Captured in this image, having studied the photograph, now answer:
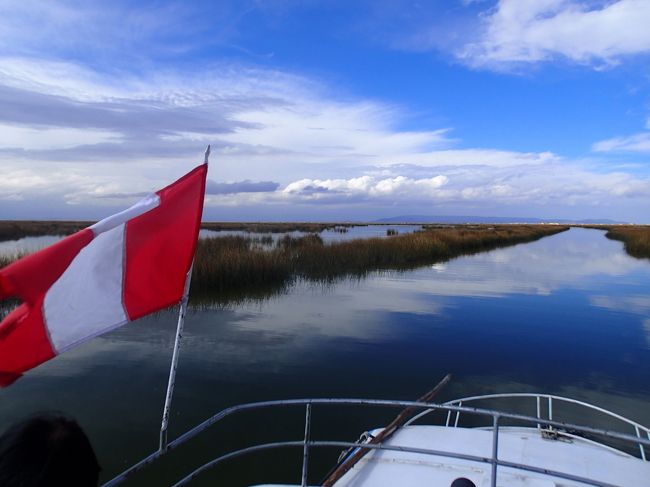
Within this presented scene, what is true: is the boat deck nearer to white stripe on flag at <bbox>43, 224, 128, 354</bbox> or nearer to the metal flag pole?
the metal flag pole

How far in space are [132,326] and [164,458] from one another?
7.26 meters

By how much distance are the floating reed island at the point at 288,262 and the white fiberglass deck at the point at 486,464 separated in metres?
12.8

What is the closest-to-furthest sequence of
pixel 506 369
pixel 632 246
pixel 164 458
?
pixel 164 458 < pixel 506 369 < pixel 632 246

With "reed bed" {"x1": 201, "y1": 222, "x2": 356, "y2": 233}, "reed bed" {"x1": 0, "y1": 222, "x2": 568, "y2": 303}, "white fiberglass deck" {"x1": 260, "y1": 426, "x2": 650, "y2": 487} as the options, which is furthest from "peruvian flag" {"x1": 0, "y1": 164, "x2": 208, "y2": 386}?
"reed bed" {"x1": 201, "y1": 222, "x2": 356, "y2": 233}

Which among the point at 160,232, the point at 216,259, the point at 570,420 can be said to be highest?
the point at 160,232

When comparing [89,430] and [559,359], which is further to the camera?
[559,359]

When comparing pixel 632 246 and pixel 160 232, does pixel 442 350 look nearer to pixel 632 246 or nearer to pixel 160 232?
pixel 160 232

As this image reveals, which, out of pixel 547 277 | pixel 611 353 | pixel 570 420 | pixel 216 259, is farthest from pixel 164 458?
pixel 547 277

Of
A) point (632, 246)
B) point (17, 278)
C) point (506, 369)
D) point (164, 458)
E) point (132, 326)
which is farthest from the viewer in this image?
point (632, 246)

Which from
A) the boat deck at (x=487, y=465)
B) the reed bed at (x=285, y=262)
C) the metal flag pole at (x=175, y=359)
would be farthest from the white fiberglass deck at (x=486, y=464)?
the reed bed at (x=285, y=262)

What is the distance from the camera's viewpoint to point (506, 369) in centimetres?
1038

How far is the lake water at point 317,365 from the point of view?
7199mm

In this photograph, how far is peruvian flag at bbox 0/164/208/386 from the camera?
2.93 meters

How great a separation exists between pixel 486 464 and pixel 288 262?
730 inches
